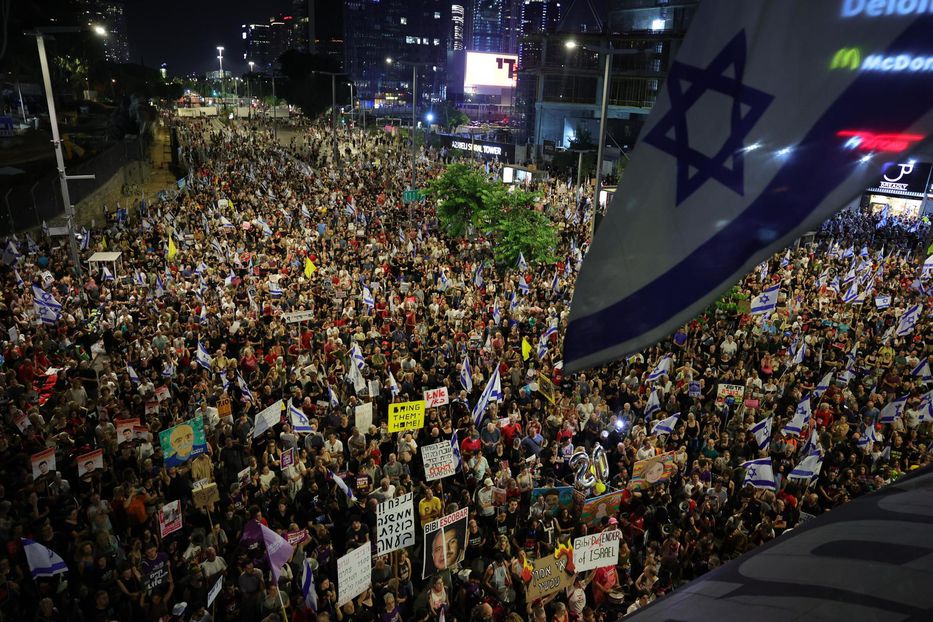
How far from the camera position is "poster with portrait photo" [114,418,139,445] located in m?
10.9

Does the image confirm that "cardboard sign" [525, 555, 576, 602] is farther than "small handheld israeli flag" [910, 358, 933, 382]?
No

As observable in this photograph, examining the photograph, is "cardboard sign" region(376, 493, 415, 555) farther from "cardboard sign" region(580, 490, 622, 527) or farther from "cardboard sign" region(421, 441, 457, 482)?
"cardboard sign" region(580, 490, 622, 527)

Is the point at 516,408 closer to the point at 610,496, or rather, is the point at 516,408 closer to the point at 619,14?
the point at 610,496

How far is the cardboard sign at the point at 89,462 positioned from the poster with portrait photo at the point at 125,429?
0.83m

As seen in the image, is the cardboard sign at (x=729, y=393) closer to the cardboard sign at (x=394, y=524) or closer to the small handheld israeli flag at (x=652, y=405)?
the small handheld israeli flag at (x=652, y=405)

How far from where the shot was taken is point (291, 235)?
2650 cm

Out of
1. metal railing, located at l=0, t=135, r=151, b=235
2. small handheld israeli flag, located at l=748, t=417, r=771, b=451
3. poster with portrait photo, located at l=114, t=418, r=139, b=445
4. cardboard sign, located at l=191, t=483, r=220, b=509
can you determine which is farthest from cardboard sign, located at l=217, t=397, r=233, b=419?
metal railing, located at l=0, t=135, r=151, b=235

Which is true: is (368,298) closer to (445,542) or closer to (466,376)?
(466,376)

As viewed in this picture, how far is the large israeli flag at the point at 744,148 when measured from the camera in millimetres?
2561

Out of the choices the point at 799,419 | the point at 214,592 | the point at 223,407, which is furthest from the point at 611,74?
the point at 214,592

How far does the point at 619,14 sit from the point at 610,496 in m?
68.6

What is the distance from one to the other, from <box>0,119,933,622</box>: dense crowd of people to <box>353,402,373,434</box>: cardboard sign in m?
0.09

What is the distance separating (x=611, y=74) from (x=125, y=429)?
5685cm

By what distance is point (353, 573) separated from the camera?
7.87m
